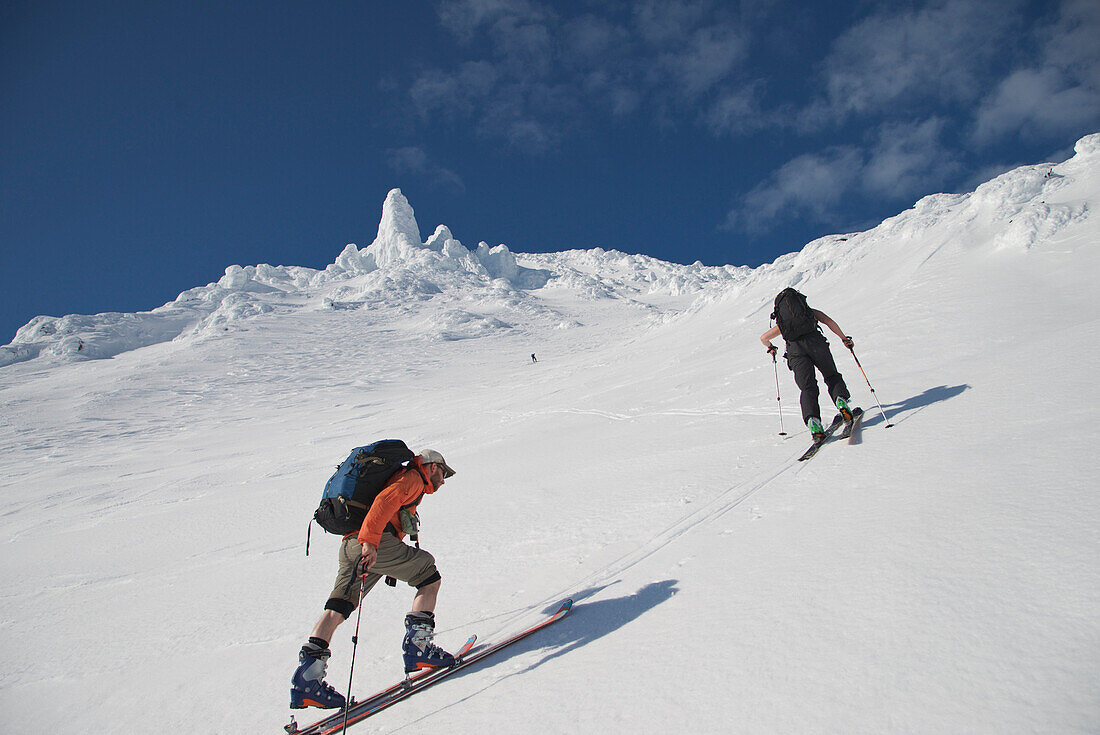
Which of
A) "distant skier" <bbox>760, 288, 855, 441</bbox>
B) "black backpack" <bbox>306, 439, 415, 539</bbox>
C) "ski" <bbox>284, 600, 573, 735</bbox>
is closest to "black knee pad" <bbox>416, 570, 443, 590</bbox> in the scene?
"ski" <bbox>284, 600, 573, 735</bbox>

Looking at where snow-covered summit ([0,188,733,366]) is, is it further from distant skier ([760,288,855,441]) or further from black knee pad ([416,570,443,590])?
black knee pad ([416,570,443,590])

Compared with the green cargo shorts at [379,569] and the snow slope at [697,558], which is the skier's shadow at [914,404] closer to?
the snow slope at [697,558]

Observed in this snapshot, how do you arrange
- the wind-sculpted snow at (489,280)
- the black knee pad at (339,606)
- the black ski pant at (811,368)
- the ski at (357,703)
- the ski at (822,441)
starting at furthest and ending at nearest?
the wind-sculpted snow at (489,280) < the black ski pant at (811,368) < the ski at (822,441) < the black knee pad at (339,606) < the ski at (357,703)

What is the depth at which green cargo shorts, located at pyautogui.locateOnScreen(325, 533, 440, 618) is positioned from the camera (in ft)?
10.3

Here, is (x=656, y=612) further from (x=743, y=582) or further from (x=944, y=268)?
(x=944, y=268)

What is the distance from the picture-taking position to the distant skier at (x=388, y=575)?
111 inches

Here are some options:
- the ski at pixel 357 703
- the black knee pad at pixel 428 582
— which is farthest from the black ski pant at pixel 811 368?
the ski at pixel 357 703

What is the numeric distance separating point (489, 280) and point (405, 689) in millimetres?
112603

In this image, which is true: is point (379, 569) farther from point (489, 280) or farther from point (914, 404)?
point (489, 280)

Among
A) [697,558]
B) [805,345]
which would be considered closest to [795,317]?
[805,345]

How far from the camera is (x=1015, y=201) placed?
Answer: 18.6m

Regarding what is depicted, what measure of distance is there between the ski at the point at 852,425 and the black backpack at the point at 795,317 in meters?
1.08

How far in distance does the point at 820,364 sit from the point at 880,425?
906mm

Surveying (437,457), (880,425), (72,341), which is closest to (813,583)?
(437,457)
